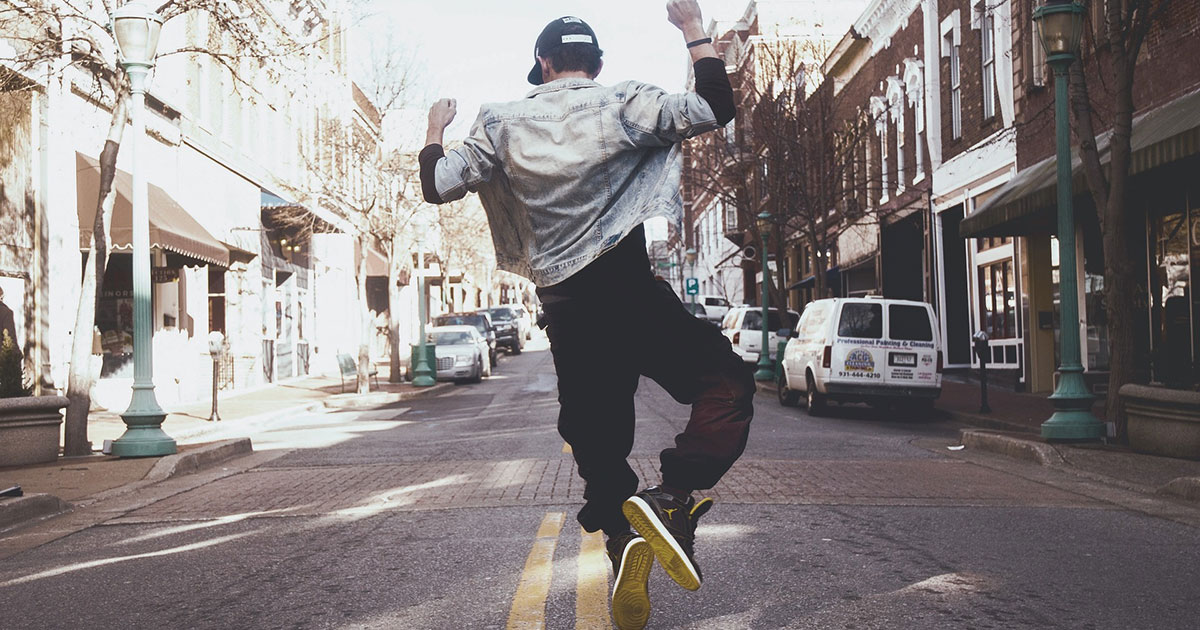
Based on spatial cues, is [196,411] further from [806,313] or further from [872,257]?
[872,257]

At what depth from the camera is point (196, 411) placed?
20203mm

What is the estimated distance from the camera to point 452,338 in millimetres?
29984

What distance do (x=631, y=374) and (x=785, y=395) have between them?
15831 mm

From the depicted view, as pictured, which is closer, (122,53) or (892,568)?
(892,568)

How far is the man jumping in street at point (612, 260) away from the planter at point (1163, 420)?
686 centimetres

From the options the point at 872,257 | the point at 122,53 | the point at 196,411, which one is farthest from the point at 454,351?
the point at 122,53

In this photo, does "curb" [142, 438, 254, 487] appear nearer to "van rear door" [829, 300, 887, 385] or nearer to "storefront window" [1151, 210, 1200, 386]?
"van rear door" [829, 300, 887, 385]

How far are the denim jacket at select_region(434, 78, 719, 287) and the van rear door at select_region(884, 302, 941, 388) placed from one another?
519 inches

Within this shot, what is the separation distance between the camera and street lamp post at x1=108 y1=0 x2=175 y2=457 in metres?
11.6

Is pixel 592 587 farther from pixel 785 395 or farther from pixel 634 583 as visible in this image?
pixel 785 395

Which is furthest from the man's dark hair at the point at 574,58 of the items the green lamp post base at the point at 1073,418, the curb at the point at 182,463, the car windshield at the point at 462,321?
the car windshield at the point at 462,321

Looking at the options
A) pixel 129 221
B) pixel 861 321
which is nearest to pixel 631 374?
pixel 861 321

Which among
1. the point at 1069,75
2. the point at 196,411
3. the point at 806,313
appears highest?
the point at 1069,75

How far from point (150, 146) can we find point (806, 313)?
1198cm
